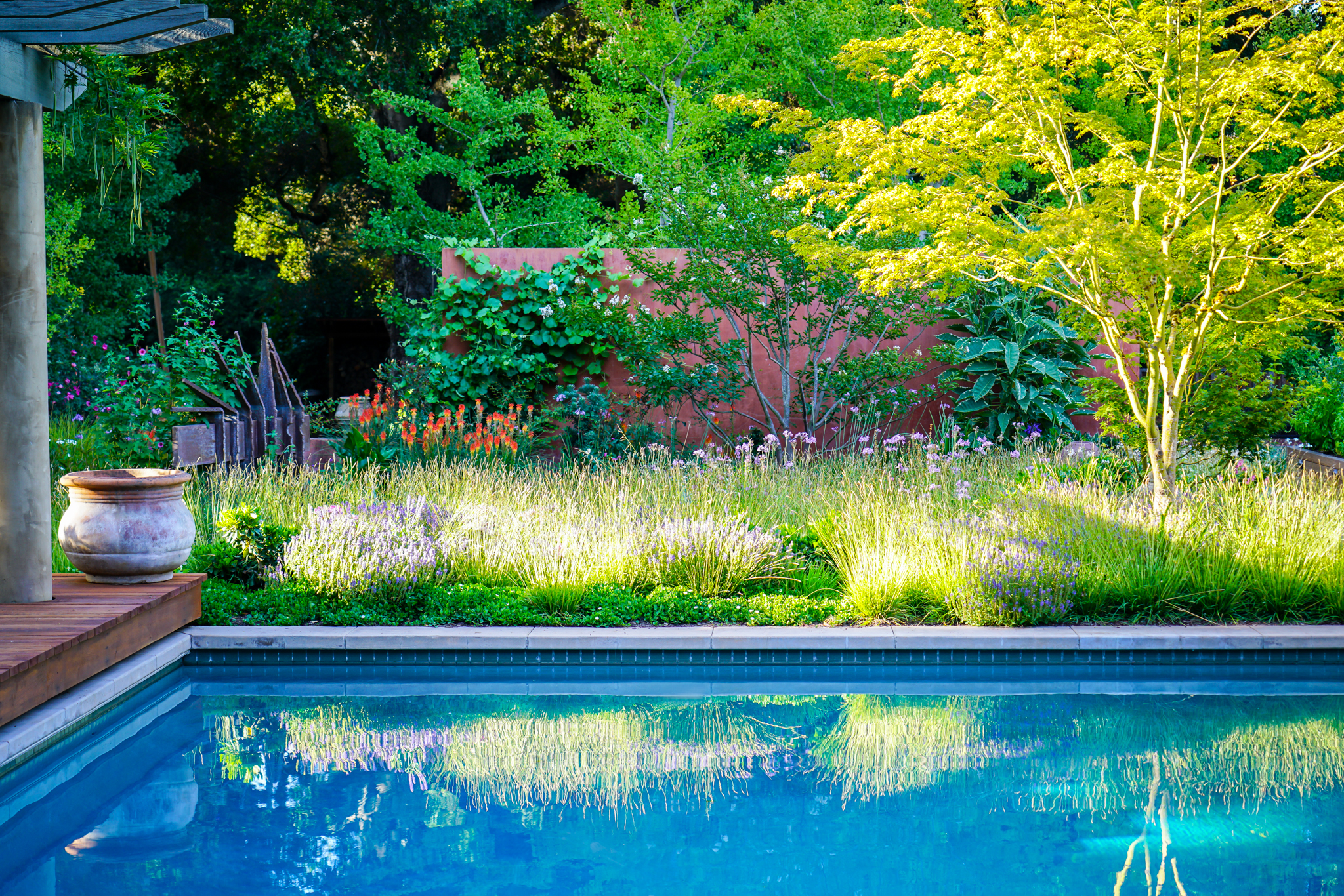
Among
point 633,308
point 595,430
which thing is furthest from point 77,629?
point 633,308

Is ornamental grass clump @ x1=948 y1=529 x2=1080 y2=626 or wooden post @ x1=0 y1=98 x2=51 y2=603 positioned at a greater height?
wooden post @ x1=0 y1=98 x2=51 y2=603

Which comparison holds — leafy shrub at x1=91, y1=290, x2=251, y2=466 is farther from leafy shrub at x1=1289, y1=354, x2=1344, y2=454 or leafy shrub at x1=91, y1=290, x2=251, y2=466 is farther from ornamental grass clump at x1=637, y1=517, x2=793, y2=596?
leafy shrub at x1=1289, y1=354, x2=1344, y2=454

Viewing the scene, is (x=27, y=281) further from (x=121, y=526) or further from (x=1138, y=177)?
(x=1138, y=177)

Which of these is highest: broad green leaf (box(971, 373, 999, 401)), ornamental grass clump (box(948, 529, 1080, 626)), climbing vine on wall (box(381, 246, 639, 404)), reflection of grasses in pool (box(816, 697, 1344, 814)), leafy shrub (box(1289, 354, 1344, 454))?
climbing vine on wall (box(381, 246, 639, 404))

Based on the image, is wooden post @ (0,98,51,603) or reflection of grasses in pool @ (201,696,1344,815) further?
wooden post @ (0,98,51,603)

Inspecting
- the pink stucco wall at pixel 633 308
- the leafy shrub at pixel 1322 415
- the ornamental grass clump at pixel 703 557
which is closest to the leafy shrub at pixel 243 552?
the ornamental grass clump at pixel 703 557

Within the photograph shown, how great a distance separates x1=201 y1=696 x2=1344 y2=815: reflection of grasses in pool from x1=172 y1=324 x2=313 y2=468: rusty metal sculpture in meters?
3.97

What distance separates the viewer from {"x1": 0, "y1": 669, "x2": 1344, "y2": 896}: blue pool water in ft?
12.7

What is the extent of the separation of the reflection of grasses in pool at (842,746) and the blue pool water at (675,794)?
2 centimetres

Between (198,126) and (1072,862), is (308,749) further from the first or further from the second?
(198,126)

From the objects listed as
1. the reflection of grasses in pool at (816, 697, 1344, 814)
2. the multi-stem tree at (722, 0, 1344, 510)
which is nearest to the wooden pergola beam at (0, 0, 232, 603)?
the reflection of grasses in pool at (816, 697, 1344, 814)

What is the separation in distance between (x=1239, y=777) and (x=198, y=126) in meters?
19.6

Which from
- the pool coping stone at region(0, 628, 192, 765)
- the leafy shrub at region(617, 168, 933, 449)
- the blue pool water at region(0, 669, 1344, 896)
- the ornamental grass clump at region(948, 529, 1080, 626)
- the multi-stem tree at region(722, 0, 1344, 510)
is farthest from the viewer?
the leafy shrub at region(617, 168, 933, 449)

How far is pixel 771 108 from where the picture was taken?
853 cm
